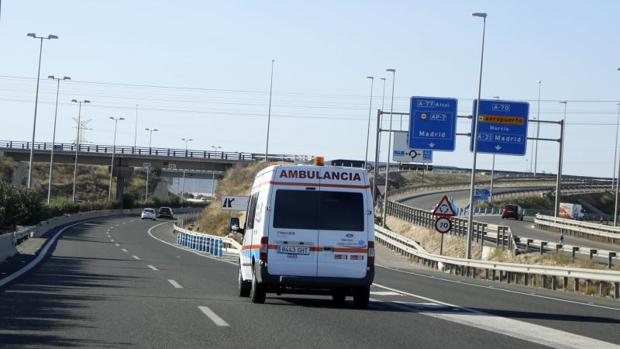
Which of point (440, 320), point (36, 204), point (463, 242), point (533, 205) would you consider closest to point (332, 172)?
point (440, 320)

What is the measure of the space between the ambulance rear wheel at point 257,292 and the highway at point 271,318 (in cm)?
18

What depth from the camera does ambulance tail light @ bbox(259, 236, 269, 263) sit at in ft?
56.0

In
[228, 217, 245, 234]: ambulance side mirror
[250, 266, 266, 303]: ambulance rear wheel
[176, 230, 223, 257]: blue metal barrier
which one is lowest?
[176, 230, 223, 257]: blue metal barrier

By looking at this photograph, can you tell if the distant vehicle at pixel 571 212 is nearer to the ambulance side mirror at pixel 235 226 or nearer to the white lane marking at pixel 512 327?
the ambulance side mirror at pixel 235 226

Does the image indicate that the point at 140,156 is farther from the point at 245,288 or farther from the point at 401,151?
the point at 245,288

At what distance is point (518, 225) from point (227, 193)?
3496 cm

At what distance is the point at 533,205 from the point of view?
350 feet

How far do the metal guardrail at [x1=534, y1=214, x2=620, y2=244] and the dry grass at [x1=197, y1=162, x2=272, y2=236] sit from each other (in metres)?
25.5

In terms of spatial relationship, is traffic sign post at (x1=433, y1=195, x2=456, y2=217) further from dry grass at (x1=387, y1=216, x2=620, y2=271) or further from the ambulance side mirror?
the ambulance side mirror

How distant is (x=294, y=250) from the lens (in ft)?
56.2

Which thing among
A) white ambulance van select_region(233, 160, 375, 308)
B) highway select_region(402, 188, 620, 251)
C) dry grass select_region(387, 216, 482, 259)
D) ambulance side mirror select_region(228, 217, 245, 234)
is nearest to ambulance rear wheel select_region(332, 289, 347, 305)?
white ambulance van select_region(233, 160, 375, 308)

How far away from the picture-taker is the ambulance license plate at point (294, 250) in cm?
1712

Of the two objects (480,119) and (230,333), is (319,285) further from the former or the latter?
(480,119)

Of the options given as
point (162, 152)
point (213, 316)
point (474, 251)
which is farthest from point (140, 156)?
point (213, 316)
